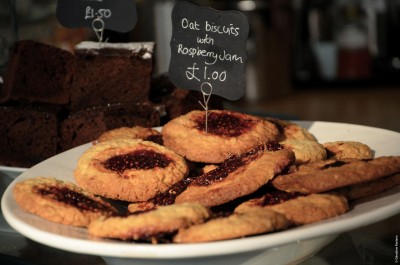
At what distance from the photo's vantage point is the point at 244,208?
4.59 feet

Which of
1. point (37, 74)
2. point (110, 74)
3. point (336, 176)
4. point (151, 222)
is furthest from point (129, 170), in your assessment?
point (37, 74)

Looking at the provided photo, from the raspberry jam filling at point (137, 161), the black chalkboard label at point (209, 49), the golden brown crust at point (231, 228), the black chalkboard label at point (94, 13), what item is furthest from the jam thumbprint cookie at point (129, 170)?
the black chalkboard label at point (94, 13)

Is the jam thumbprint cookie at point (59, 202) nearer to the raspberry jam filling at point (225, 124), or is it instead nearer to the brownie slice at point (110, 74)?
the raspberry jam filling at point (225, 124)

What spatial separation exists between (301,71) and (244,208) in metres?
5.24

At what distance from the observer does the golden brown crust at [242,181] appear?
1.40m

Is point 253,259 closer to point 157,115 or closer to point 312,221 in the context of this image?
point 312,221

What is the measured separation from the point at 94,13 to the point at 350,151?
3.27 ft

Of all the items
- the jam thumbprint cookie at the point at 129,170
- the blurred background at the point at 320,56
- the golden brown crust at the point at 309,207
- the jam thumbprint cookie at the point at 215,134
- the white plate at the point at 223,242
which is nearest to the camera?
the white plate at the point at 223,242

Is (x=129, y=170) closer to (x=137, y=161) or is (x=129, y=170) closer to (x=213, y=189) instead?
(x=137, y=161)

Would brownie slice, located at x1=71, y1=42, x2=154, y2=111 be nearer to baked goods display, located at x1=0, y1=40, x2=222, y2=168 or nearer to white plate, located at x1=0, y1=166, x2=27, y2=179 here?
baked goods display, located at x1=0, y1=40, x2=222, y2=168

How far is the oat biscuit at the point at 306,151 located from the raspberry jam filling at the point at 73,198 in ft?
1.57

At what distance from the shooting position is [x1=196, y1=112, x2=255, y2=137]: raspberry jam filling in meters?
1.80

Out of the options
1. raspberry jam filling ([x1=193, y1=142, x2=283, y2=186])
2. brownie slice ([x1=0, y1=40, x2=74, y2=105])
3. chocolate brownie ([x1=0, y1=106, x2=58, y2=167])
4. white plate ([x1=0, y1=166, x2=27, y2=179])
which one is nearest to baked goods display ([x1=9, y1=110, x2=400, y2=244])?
raspberry jam filling ([x1=193, y1=142, x2=283, y2=186])

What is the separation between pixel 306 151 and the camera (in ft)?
5.50
